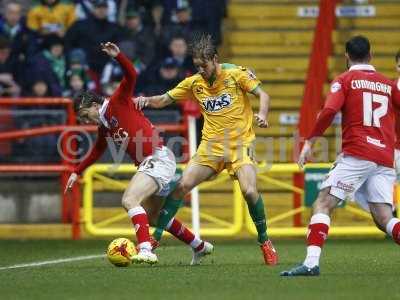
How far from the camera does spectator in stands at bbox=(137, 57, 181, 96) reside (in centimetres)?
1953

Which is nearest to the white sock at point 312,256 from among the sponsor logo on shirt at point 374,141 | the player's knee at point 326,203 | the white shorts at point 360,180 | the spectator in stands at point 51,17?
the player's knee at point 326,203

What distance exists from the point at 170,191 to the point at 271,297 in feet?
12.6

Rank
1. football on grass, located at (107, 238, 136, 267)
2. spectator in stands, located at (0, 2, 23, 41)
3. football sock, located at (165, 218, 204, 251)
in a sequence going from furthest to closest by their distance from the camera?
spectator in stands, located at (0, 2, 23, 41), football sock, located at (165, 218, 204, 251), football on grass, located at (107, 238, 136, 267)

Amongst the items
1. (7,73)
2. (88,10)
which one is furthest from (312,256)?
(88,10)

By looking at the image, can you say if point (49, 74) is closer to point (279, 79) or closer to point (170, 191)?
point (279, 79)

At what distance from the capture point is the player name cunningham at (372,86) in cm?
1120

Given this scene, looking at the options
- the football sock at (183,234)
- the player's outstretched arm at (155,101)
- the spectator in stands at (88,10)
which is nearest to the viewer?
the player's outstretched arm at (155,101)

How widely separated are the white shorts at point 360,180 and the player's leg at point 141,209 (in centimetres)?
205

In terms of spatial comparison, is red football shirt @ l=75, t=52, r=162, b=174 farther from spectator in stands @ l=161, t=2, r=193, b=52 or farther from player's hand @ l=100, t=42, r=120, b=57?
spectator in stands @ l=161, t=2, r=193, b=52

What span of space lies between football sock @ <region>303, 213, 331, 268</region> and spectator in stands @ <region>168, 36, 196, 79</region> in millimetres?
9018

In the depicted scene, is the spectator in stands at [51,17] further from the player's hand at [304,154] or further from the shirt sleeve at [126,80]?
the player's hand at [304,154]

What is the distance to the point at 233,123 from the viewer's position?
44.2 feet

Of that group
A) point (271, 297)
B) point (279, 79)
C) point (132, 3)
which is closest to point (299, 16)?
point (279, 79)

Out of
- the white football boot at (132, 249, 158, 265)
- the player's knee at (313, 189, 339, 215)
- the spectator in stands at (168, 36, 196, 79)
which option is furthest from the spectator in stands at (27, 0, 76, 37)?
the player's knee at (313, 189, 339, 215)
